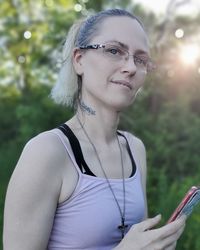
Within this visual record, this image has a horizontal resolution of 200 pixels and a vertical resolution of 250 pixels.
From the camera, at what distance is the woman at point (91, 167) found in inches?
52.9

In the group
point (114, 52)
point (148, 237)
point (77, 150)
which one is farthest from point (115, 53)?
point (148, 237)

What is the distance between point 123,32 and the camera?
4.98ft

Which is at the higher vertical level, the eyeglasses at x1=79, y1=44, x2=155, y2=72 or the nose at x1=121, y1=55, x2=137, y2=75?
the eyeglasses at x1=79, y1=44, x2=155, y2=72

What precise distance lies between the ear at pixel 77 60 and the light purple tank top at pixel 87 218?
0.78 feet

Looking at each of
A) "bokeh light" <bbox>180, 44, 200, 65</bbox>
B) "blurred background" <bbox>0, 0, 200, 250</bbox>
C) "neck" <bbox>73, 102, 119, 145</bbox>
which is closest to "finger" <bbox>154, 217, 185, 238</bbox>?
"neck" <bbox>73, 102, 119, 145</bbox>

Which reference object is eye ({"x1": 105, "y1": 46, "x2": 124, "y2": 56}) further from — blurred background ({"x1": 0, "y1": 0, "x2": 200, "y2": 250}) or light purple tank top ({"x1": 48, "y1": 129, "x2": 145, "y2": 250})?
blurred background ({"x1": 0, "y1": 0, "x2": 200, "y2": 250})

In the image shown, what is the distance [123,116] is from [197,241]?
608 centimetres

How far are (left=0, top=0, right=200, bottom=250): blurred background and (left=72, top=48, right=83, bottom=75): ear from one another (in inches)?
102

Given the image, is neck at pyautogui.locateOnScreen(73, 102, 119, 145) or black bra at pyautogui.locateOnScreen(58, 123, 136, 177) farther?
neck at pyautogui.locateOnScreen(73, 102, 119, 145)

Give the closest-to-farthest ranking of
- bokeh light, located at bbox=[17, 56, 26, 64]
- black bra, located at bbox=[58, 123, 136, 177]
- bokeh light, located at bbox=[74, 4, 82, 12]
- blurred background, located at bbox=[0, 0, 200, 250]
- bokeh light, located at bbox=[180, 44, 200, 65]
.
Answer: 1. black bra, located at bbox=[58, 123, 136, 177]
2. blurred background, located at bbox=[0, 0, 200, 250]
3. bokeh light, located at bbox=[180, 44, 200, 65]
4. bokeh light, located at bbox=[74, 4, 82, 12]
5. bokeh light, located at bbox=[17, 56, 26, 64]

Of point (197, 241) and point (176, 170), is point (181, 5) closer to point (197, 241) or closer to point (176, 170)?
point (176, 170)

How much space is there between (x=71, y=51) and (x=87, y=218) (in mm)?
532

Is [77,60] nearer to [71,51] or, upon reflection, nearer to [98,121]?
[71,51]

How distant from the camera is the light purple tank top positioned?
1.40m
